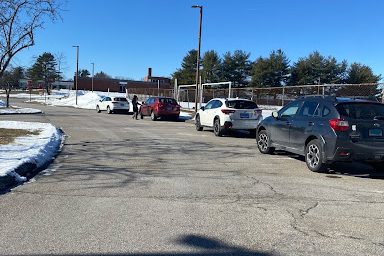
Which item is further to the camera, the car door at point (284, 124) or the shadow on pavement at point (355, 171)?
the car door at point (284, 124)

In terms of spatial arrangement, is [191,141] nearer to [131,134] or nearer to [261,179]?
[131,134]

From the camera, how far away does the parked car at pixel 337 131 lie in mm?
9344

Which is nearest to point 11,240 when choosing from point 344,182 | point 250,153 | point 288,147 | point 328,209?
point 328,209

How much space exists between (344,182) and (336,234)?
3.64 m

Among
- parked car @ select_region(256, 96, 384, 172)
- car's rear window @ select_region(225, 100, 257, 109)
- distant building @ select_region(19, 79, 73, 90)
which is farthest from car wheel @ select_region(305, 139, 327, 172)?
distant building @ select_region(19, 79, 73, 90)

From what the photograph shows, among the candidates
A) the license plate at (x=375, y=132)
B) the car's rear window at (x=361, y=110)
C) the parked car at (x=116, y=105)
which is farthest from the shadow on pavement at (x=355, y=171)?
the parked car at (x=116, y=105)

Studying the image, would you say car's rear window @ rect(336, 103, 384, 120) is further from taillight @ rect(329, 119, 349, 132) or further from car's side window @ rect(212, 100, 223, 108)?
car's side window @ rect(212, 100, 223, 108)

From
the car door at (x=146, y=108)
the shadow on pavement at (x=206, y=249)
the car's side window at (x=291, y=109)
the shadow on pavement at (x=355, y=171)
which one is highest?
the car's side window at (x=291, y=109)

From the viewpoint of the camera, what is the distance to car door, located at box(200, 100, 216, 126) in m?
19.8

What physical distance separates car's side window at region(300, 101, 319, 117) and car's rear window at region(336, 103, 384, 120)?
2.51 feet

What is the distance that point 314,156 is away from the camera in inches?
394

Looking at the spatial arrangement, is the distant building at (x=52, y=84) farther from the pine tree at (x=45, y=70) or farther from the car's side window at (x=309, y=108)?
the car's side window at (x=309, y=108)

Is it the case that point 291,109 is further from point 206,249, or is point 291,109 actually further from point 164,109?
point 164,109

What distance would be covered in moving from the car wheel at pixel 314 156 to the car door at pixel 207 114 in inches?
372
